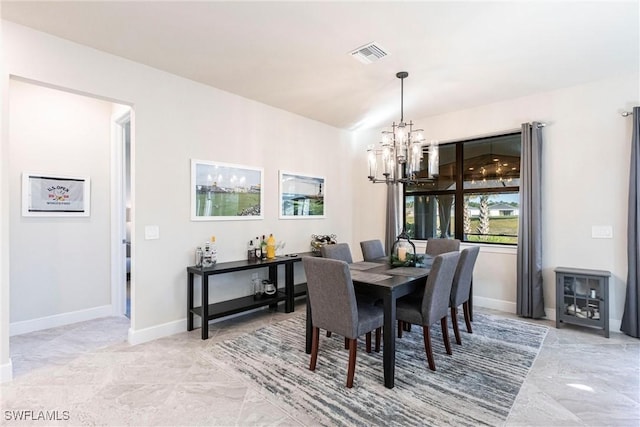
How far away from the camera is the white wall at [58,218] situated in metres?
3.42

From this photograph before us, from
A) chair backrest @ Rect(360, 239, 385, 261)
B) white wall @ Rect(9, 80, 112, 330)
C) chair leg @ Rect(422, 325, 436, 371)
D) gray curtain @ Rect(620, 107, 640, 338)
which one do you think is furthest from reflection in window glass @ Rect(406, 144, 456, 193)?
white wall @ Rect(9, 80, 112, 330)

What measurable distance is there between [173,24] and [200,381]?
2750 mm

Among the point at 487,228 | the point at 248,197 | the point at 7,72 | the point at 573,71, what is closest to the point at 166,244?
the point at 248,197

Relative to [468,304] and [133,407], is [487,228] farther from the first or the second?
[133,407]

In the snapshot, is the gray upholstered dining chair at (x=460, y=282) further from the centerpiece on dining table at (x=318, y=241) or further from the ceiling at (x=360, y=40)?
the centerpiece on dining table at (x=318, y=241)

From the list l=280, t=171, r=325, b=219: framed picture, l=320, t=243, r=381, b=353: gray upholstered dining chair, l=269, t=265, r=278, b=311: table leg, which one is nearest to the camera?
l=320, t=243, r=381, b=353: gray upholstered dining chair

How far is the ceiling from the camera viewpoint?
2.29 metres

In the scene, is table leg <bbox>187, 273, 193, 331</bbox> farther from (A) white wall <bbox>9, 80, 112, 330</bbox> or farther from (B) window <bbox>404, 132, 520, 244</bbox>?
(B) window <bbox>404, 132, 520, 244</bbox>

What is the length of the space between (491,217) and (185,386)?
4159 millimetres

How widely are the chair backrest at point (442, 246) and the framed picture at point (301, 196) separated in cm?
177

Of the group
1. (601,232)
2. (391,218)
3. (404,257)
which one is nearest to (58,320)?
(404,257)

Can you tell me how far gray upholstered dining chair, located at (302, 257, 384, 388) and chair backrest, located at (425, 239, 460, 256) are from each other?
1.69 m

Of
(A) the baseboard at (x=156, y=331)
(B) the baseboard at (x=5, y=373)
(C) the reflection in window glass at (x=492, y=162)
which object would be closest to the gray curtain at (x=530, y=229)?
(C) the reflection in window glass at (x=492, y=162)

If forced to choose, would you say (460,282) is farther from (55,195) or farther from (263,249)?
(55,195)
